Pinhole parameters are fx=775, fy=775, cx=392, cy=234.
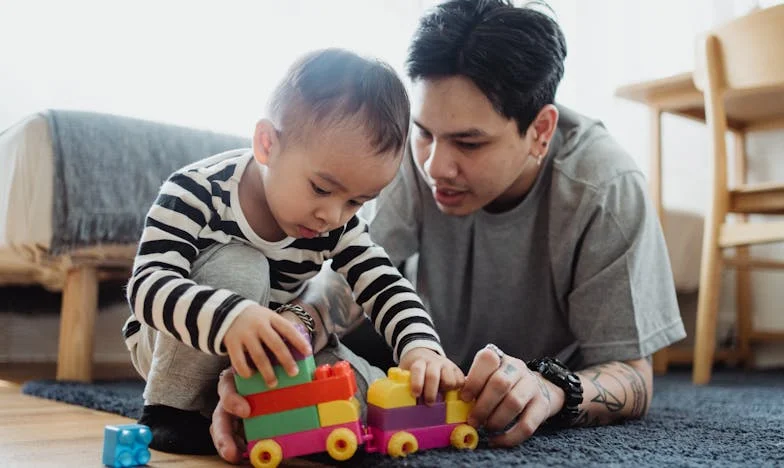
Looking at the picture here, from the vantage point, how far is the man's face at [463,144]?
105 centimetres

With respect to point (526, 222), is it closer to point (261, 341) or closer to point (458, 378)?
point (458, 378)

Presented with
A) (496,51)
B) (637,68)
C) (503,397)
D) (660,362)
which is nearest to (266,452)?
(503,397)

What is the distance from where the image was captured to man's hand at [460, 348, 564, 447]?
78cm

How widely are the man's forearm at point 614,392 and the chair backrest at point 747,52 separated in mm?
914

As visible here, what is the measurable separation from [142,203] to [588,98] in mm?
1728

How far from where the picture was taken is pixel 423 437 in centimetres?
77

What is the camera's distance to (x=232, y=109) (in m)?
2.25

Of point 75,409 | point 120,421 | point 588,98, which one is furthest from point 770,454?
point 588,98

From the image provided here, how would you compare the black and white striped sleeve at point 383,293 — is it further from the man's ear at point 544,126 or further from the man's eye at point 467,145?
the man's ear at point 544,126

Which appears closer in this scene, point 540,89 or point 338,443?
point 338,443

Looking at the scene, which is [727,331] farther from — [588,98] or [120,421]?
[120,421]

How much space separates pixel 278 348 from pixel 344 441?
0.36 feet

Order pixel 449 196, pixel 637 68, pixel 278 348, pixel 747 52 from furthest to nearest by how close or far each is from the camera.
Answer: pixel 637 68 < pixel 747 52 < pixel 449 196 < pixel 278 348

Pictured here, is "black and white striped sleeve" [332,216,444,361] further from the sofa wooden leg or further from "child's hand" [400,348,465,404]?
the sofa wooden leg
